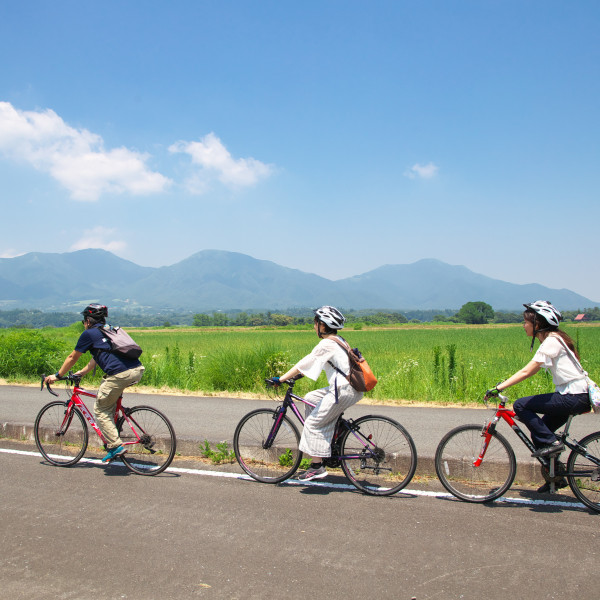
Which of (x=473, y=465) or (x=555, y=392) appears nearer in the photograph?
(x=555, y=392)

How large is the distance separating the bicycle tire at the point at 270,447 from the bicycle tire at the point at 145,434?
0.74 meters

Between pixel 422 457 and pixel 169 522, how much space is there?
8.60 feet

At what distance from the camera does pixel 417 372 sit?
1299 centimetres

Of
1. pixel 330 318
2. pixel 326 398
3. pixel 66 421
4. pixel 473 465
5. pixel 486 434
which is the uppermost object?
pixel 330 318

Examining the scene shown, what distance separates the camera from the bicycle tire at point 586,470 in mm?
4324

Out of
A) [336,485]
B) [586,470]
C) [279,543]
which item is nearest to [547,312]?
[586,470]

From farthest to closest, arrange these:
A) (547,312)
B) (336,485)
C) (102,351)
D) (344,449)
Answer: (102,351)
(336,485)
(344,449)
(547,312)

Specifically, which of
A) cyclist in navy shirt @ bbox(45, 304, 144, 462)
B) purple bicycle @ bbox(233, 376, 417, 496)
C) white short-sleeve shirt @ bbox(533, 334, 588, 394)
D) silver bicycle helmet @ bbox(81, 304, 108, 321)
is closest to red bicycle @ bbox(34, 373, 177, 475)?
cyclist in navy shirt @ bbox(45, 304, 144, 462)

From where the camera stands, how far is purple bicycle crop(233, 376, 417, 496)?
486 centimetres

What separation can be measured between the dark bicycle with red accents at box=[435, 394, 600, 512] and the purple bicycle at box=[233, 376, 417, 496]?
1.26 feet

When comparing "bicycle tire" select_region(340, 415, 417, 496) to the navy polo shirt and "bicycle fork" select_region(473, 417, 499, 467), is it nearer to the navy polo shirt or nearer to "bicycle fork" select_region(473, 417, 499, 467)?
"bicycle fork" select_region(473, 417, 499, 467)

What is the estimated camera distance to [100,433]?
561 centimetres

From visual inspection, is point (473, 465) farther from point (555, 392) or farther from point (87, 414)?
point (87, 414)

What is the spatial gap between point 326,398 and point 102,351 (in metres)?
2.49
